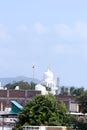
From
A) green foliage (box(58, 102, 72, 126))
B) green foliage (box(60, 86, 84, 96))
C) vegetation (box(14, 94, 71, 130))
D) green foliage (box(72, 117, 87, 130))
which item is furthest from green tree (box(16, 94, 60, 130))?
green foliage (box(60, 86, 84, 96))

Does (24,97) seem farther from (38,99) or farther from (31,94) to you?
(38,99)

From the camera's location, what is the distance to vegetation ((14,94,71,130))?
38531 millimetres

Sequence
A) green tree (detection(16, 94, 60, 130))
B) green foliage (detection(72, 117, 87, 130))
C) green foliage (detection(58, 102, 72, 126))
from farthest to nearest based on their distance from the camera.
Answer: green foliage (detection(72, 117, 87, 130)) < green foliage (detection(58, 102, 72, 126)) < green tree (detection(16, 94, 60, 130))

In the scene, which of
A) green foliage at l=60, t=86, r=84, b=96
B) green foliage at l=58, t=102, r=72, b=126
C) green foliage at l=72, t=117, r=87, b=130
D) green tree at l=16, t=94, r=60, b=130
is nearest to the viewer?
green tree at l=16, t=94, r=60, b=130

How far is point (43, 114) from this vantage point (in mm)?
38562

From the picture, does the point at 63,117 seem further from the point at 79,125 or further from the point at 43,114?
the point at 79,125

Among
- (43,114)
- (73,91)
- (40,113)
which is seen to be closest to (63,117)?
(43,114)

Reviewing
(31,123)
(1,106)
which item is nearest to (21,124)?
(31,123)

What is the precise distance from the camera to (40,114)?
127 ft

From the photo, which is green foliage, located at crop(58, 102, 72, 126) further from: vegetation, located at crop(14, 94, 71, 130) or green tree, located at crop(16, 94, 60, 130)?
green tree, located at crop(16, 94, 60, 130)

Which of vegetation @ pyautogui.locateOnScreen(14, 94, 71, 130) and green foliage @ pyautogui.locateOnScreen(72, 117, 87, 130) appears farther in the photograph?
green foliage @ pyautogui.locateOnScreen(72, 117, 87, 130)

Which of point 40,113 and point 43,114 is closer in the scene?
point 43,114

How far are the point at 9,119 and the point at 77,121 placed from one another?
19417 mm

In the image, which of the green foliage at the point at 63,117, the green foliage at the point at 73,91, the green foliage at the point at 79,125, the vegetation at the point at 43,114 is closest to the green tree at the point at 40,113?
the vegetation at the point at 43,114
